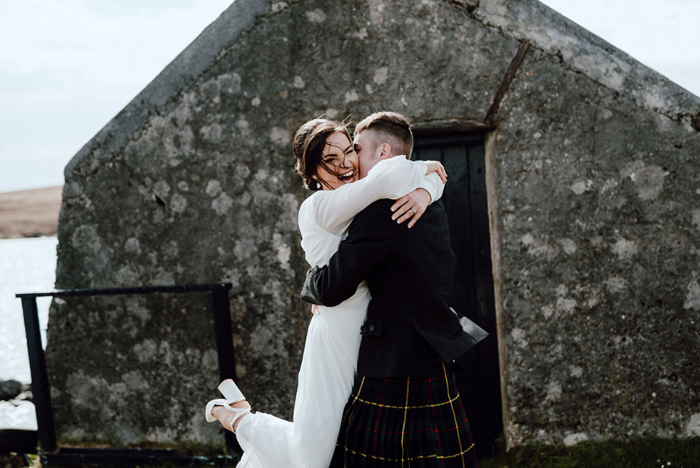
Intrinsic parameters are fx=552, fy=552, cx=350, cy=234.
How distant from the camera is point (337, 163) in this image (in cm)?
216

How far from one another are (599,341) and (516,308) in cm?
56

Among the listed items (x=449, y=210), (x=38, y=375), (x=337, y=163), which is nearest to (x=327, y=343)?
(x=337, y=163)

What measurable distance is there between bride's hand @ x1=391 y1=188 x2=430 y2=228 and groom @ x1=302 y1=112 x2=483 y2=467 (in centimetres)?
3

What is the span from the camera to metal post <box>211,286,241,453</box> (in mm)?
3590

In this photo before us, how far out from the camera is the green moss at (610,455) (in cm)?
335

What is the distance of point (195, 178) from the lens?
3.74m

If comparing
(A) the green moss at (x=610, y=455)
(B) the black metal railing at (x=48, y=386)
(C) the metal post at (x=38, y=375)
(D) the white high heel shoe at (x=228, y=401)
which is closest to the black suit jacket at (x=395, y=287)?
(D) the white high heel shoe at (x=228, y=401)

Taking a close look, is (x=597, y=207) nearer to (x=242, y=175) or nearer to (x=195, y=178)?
(x=242, y=175)

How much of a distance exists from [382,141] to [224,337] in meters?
1.98

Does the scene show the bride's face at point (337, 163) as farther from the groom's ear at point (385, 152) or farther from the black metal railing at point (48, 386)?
the black metal railing at point (48, 386)

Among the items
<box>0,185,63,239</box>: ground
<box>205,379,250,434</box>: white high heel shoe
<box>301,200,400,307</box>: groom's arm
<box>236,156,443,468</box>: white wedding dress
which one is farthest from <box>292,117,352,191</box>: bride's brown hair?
<box>0,185,63,239</box>: ground

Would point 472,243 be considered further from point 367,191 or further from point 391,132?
point 367,191

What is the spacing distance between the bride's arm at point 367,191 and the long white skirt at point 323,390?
0.31 metres

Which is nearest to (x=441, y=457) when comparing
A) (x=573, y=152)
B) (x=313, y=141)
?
(x=313, y=141)
